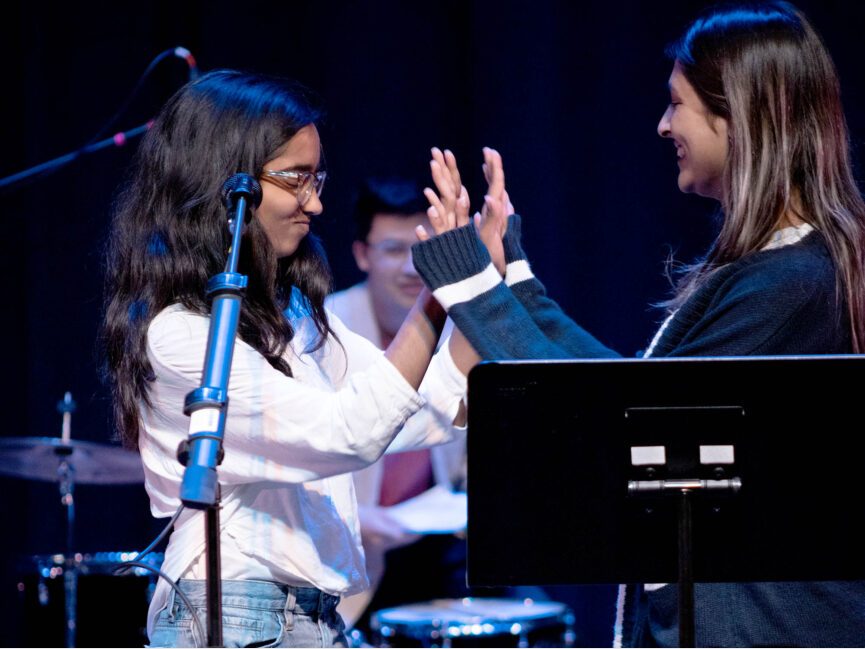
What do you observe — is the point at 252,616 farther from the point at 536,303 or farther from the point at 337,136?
the point at 337,136

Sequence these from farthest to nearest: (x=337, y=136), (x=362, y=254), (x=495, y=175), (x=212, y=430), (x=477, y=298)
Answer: (x=337, y=136), (x=362, y=254), (x=495, y=175), (x=477, y=298), (x=212, y=430)

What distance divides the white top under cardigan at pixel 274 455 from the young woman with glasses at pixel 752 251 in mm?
256

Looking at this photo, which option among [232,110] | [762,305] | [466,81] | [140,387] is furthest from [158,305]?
[466,81]

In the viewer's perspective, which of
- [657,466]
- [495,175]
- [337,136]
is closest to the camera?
[657,466]

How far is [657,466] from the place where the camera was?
1.40 meters

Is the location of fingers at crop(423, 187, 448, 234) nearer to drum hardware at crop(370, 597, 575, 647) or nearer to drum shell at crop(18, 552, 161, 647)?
drum hardware at crop(370, 597, 575, 647)

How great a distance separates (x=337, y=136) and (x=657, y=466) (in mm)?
2872

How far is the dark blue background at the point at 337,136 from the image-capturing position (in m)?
3.85

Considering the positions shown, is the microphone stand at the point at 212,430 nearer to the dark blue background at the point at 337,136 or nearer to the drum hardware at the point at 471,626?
the drum hardware at the point at 471,626

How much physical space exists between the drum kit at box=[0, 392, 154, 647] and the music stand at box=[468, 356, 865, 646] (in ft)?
7.91

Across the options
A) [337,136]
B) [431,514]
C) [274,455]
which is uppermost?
[337,136]

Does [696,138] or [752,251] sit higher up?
[696,138]

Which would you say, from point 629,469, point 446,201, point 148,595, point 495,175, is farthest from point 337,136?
point 629,469

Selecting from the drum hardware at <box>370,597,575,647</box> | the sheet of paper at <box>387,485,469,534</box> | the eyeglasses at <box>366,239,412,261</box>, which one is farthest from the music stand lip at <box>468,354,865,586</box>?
the eyeglasses at <box>366,239,412,261</box>
